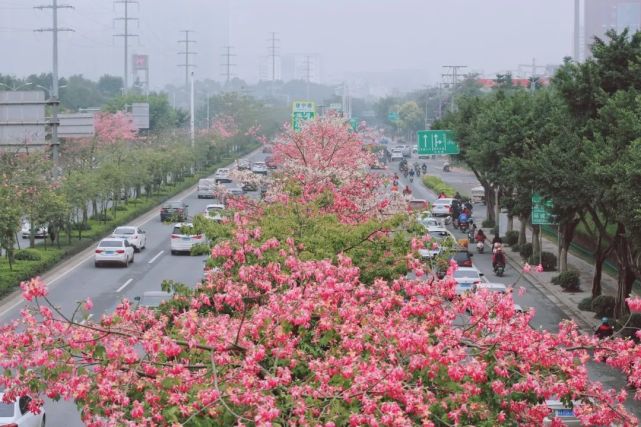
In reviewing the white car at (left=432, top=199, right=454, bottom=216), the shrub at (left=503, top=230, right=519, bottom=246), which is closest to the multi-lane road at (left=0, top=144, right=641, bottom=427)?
the shrub at (left=503, top=230, right=519, bottom=246)

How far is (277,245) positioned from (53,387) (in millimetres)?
8008

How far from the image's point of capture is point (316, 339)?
14500mm

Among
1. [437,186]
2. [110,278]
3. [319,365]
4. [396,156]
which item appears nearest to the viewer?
[319,365]

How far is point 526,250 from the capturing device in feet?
170

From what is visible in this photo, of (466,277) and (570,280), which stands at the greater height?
(466,277)

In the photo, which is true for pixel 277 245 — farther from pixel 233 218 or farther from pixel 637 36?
pixel 637 36

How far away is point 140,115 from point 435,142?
4766cm

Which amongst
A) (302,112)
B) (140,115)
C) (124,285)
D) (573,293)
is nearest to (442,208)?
(302,112)

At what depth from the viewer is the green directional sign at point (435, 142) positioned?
65750 millimetres

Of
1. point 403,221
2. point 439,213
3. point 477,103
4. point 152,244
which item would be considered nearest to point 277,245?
point 403,221

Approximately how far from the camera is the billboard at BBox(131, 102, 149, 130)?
10631 centimetres

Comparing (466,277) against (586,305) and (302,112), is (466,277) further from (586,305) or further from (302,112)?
(302,112)

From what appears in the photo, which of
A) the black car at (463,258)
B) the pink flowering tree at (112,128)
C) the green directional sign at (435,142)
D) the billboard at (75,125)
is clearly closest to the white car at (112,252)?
the billboard at (75,125)

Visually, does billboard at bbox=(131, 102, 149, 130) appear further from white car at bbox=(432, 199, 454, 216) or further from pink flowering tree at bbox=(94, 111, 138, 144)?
white car at bbox=(432, 199, 454, 216)
